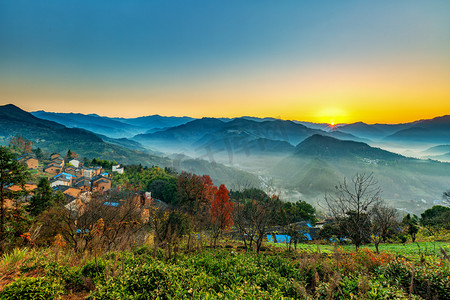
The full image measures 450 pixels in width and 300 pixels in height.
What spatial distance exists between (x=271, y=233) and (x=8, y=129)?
220527 mm

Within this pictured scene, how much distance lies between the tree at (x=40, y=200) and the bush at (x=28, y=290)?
929 inches

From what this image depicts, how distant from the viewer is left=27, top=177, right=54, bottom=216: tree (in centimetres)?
2066

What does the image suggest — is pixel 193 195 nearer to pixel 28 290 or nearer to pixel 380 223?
pixel 380 223

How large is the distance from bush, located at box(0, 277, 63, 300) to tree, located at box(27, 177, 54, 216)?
2360 centimetres

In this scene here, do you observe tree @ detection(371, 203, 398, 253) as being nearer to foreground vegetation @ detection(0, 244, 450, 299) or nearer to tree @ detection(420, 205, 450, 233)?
foreground vegetation @ detection(0, 244, 450, 299)

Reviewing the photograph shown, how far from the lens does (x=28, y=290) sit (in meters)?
3.54

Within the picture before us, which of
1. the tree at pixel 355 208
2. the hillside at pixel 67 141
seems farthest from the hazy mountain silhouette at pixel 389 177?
the hillside at pixel 67 141

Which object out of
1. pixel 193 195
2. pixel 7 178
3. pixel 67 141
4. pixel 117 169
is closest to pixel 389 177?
pixel 193 195

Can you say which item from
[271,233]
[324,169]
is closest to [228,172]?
[324,169]

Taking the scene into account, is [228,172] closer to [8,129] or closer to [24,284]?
[24,284]

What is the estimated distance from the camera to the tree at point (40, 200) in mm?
20656

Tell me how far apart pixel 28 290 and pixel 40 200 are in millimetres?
24995

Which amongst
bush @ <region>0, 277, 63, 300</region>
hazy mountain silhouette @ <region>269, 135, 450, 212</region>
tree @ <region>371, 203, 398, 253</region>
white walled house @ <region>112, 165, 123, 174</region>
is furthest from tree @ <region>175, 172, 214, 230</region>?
hazy mountain silhouette @ <region>269, 135, 450, 212</region>

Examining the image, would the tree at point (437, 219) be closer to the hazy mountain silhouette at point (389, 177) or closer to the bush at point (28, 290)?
the bush at point (28, 290)
